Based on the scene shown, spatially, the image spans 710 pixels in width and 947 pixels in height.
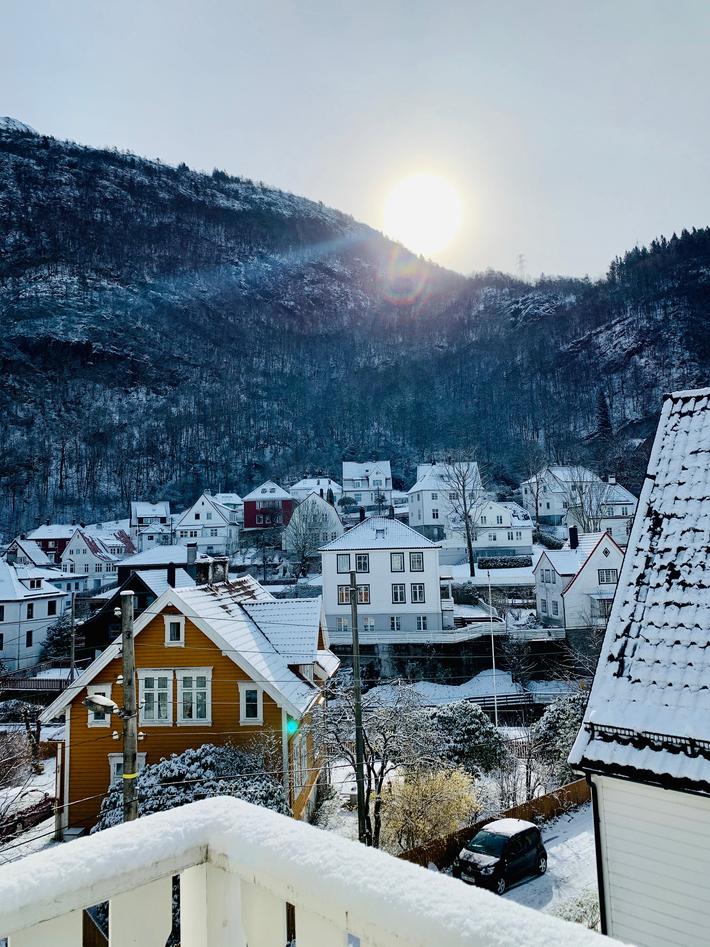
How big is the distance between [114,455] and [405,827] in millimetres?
110169

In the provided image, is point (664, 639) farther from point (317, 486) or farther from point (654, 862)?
point (317, 486)

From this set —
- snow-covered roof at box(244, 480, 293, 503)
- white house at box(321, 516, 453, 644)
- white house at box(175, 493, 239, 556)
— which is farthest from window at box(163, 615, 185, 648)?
snow-covered roof at box(244, 480, 293, 503)

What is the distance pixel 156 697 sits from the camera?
1498 cm

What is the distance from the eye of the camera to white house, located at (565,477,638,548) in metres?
53.5

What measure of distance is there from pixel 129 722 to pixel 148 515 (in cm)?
8038

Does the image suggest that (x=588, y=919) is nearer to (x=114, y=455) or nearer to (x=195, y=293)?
(x=114, y=455)

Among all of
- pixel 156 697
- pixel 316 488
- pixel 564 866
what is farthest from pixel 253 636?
pixel 316 488

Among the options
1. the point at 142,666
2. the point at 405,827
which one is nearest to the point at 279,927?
the point at 405,827

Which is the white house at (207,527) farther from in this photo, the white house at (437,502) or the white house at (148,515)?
the white house at (437,502)

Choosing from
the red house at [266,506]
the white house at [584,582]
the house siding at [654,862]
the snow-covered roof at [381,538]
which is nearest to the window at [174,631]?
the house siding at [654,862]

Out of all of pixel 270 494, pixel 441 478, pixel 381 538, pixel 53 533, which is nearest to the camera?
pixel 381 538

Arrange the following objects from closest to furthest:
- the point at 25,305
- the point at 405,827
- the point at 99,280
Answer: the point at 405,827 < the point at 25,305 < the point at 99,280

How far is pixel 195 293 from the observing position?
16588 cm

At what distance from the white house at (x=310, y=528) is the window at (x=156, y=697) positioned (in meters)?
39.5
